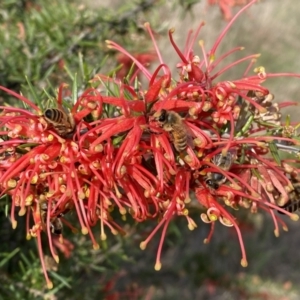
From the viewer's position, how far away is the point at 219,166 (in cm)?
109

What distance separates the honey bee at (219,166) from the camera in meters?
1.09

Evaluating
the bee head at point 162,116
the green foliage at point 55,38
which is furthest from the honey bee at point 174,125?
the green foliage at point 55,38

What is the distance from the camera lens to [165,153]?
1068 millimetres

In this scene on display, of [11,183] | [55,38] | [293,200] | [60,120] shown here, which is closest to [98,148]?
[60,120]

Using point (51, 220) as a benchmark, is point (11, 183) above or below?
above

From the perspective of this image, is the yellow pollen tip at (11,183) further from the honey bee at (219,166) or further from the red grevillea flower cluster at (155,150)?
the honey bee at (219,166)

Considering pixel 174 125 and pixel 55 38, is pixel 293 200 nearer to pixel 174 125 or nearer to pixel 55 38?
pixel 174 125

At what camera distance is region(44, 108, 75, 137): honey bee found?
1.00 meters

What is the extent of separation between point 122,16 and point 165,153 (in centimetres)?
125

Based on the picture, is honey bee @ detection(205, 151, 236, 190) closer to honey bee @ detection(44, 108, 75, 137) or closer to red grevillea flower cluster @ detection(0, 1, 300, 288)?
red grevillea flower cluster @ detection(0, 1, 300, 288)

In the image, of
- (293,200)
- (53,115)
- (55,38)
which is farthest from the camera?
(55,38)

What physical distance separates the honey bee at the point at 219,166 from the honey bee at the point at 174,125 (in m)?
0.10

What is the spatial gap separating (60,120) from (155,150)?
22cm

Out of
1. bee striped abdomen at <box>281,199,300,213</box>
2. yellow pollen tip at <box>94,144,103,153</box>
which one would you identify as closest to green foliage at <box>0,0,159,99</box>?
yellow pollen tip at <box>94,144,103,153</box>
